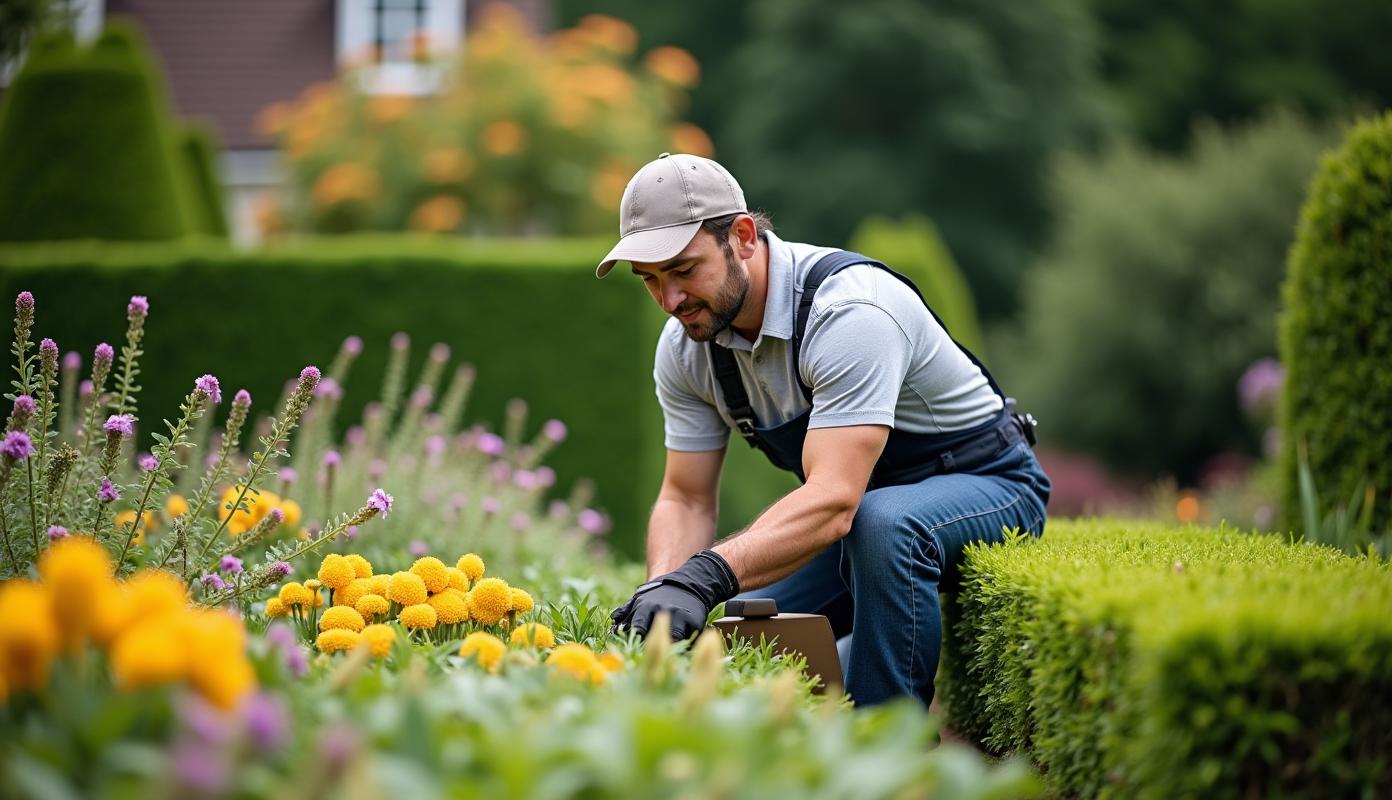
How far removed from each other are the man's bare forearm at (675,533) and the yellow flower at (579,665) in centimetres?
116

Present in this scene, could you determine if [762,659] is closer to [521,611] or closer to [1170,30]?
[521,611]

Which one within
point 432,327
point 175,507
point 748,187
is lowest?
point 748,187

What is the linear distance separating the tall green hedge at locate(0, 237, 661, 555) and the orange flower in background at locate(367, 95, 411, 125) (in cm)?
408

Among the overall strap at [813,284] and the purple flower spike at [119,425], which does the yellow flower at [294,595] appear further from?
the overall strap at [813,284]

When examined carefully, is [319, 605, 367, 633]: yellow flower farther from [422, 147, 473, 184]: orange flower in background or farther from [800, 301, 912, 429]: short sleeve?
[422, 147, 473, 184]: orange flower in background

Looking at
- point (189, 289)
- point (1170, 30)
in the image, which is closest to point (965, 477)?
point (189, 289)

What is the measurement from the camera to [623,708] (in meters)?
1.58

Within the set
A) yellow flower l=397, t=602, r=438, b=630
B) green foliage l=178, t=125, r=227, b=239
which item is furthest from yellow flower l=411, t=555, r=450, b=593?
green foliage l=178, t=125, r=227, b=239

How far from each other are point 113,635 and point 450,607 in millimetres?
1077

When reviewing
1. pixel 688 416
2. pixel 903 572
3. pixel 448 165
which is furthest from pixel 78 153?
pixel 903 572

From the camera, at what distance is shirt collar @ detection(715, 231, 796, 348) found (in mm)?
3000

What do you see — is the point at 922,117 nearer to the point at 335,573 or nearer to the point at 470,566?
the point at 470,566

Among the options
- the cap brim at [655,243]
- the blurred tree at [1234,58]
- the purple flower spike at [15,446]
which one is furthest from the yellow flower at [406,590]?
the blurred tree at [1234,58]

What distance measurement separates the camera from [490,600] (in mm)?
2520
